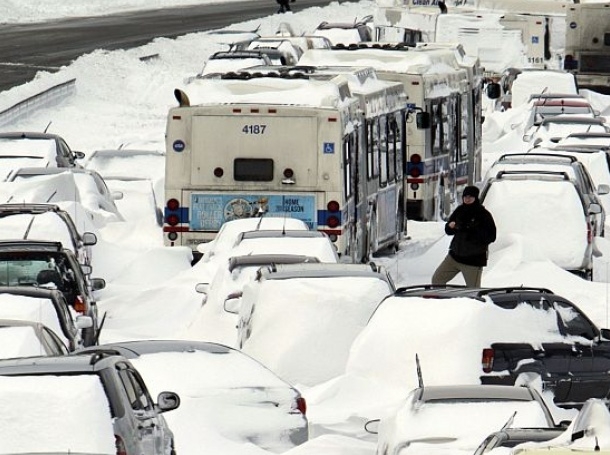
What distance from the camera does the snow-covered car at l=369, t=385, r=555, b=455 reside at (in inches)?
442

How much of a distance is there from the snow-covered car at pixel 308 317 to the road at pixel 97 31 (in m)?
40.9

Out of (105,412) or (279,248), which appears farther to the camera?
(279,248)

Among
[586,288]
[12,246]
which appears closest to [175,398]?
[12,246]

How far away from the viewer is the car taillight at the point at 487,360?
1527 cm

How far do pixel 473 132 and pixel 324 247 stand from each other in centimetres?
1471

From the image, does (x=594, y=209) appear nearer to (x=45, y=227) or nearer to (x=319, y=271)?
(x=45, y=227)

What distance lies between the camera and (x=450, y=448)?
10.9m

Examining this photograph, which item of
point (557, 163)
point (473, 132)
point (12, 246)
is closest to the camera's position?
point (12, 246)

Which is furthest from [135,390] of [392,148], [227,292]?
[392,148]

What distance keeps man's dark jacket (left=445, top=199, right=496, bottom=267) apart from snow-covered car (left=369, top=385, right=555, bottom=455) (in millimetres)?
9983

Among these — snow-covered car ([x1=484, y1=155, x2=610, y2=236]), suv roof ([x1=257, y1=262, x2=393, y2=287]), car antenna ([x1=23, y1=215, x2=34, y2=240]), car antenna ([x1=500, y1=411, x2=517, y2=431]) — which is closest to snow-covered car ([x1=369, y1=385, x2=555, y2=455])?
car antenna ([x1=500, y1=411, x2=517, y2=431])

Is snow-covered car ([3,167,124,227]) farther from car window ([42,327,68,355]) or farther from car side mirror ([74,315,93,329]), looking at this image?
car window ([42,327,68,355])

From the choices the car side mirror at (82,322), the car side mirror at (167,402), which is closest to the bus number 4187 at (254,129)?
the car side mirror at (82,322)

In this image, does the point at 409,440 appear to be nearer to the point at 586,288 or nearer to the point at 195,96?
the point at 586,288
